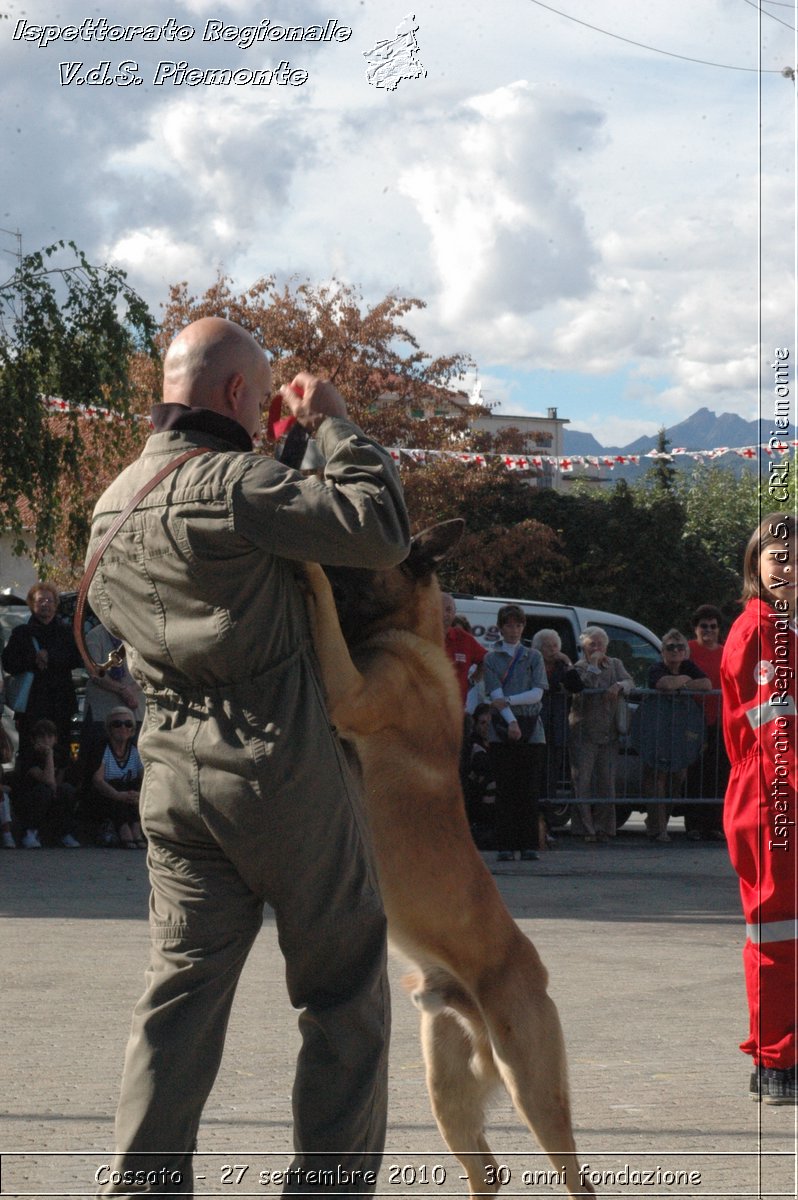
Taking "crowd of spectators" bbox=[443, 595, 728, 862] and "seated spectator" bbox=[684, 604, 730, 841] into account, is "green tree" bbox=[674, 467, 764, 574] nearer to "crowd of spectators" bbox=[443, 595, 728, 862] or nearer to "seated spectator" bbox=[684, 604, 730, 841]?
"seated spectator" bbox=[684, 604, 730, 841]

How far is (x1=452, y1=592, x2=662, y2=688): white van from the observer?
15.0 meters

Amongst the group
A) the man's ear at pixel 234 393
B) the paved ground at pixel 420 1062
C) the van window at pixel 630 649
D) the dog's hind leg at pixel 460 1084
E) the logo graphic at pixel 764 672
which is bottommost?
the paved ground at pixel 420 1062

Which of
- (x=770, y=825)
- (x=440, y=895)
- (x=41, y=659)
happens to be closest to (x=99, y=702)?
(x=41, y=659)

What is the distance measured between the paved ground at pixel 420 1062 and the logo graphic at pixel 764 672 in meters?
1.56

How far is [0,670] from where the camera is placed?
38.3ft

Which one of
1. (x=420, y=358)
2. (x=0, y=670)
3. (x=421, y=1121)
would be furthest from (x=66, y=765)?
(x=420, y=358)

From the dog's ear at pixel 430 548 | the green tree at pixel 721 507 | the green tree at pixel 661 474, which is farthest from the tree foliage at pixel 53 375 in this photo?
the green tree at pixel 661 474

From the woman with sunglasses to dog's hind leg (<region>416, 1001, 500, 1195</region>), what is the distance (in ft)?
27.4

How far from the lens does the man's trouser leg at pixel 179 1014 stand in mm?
2914

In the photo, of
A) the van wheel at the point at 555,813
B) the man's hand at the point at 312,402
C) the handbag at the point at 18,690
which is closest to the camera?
the man's hand at the point at 312,402

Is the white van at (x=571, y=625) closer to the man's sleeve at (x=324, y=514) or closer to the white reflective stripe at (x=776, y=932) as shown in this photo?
the white reflective stripe at (x=776, y=932)

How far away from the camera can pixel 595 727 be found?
1279 centimetres

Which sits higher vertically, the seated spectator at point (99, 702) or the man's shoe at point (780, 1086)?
the seated spectator at point (99, 702)

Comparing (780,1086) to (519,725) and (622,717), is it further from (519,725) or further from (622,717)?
(622,717)
